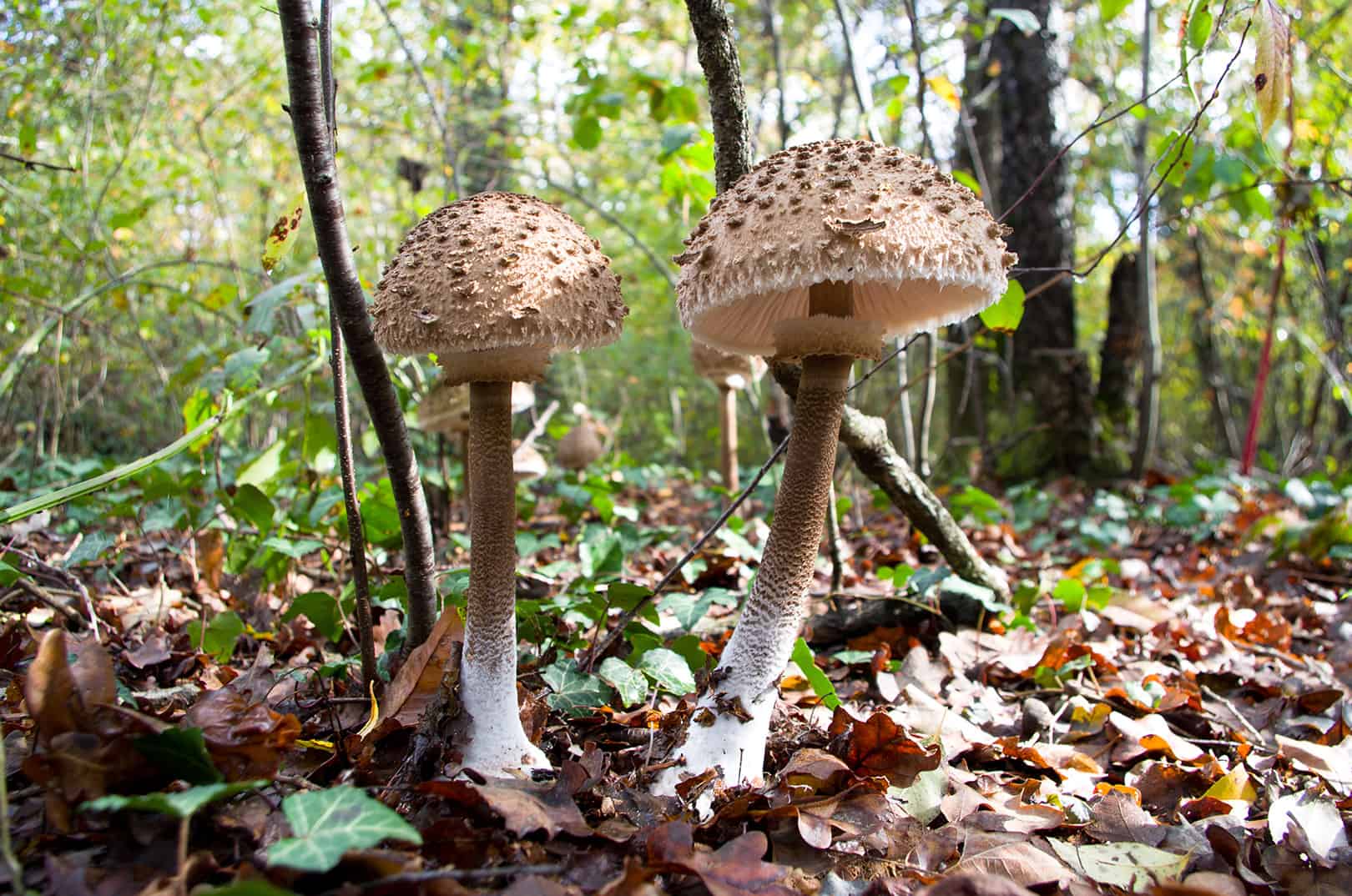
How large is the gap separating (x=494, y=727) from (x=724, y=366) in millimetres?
3563

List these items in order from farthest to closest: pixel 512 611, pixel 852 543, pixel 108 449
Answer: pixel 108 449
pixel 852 543
pixel 512 611

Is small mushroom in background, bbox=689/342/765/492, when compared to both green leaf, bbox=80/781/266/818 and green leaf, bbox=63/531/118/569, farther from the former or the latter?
green leaf, bbox=80/781/266/818

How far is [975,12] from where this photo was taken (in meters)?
8.04

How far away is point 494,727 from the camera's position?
2.12 meters

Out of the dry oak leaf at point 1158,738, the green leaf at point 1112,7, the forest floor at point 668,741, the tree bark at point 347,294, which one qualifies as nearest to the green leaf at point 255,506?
the forest floor at point 668,741

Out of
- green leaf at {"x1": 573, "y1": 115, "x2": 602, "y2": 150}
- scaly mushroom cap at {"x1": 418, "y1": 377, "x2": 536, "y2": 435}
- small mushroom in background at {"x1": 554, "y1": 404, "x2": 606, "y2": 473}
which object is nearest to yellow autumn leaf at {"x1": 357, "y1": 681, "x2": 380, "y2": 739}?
scaly mushroom cap at {"x1": 418, "y1": 377, "x2": 536, "y2": 435}

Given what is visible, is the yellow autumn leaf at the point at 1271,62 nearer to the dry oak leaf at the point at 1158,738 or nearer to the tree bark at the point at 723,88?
the tree bark at the point at 723,88

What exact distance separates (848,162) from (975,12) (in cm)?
757

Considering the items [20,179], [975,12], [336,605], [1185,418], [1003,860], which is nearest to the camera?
[1003,860]

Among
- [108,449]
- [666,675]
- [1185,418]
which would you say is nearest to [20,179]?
[108,449]

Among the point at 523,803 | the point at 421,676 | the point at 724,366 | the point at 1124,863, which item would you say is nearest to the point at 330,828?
the point at 523,803

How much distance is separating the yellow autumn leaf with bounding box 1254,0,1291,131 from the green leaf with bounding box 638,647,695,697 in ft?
7.51

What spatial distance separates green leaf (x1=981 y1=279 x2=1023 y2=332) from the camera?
282 cm

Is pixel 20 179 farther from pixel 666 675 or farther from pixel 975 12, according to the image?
pixel 975 12
